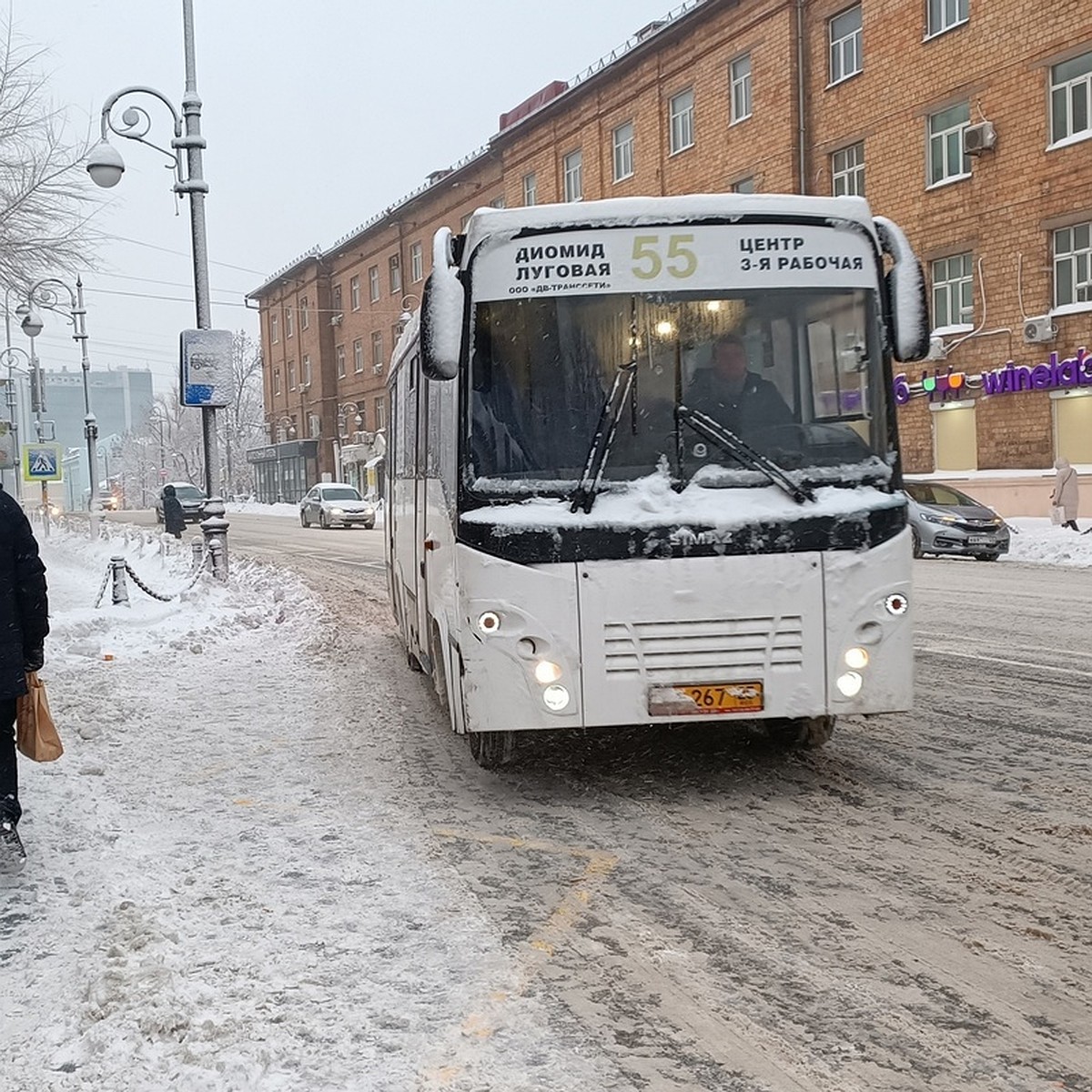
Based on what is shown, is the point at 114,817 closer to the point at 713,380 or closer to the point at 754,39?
the point at 713,380

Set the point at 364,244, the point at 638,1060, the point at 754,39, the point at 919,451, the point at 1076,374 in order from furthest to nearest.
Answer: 1. the point at 364,244
2. the point at 754,39
3. the point at 919,451
4. the point at 1076,374
5. the point at 638,1060

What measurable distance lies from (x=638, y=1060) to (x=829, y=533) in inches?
122

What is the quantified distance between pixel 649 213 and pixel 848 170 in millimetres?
27903

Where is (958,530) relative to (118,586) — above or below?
above

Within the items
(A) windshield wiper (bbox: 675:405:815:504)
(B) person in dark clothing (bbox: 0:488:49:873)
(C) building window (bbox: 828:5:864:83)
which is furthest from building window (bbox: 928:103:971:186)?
(B) person in dark clothing (bbox: 0:488:49:873)

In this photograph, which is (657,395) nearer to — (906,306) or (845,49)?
(906,306)

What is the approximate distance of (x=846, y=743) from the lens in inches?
286

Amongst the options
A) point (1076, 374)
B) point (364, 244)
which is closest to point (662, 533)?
point (1076, 374)

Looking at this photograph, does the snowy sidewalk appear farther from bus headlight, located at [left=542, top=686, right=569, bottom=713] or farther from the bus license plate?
the bus license plate

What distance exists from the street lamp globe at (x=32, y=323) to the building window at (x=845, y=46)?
2114 cm

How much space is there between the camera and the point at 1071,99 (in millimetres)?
25484

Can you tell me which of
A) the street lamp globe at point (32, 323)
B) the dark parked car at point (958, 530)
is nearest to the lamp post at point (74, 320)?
the street lamp globe at point (32, 323)

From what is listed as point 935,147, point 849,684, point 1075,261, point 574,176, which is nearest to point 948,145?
point 935,147

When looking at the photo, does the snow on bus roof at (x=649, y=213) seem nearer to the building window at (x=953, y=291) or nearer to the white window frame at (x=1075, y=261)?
the white window frame at (x=1075, y=261)
